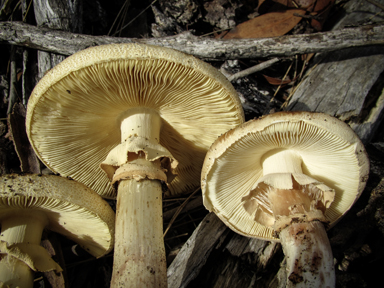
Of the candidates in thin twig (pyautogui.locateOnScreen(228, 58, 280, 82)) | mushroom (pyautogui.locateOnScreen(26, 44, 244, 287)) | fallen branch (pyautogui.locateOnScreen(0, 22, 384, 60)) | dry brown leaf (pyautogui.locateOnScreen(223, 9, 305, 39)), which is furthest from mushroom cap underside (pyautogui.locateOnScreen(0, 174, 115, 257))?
dry brown leaf (pyautogui.locateOnScreen(223, 9, 305, 39))

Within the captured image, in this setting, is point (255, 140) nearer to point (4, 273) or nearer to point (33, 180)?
point (33, 180)

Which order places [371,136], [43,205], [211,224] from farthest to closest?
[371,136]
[211,224]
[43,205]

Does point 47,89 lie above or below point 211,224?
above

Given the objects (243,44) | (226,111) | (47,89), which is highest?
(243,44)

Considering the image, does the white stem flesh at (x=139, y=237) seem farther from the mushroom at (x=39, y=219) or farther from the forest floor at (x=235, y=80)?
the forest floor at (x=235, y=80)

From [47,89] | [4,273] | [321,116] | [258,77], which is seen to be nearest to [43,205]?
[4,273]

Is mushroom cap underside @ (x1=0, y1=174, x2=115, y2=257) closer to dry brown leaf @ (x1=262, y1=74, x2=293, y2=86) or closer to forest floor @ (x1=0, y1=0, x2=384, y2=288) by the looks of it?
forest floor @ (x1=0, y1=0, x2=384, y2=288)

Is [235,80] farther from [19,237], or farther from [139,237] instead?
[19,237]
